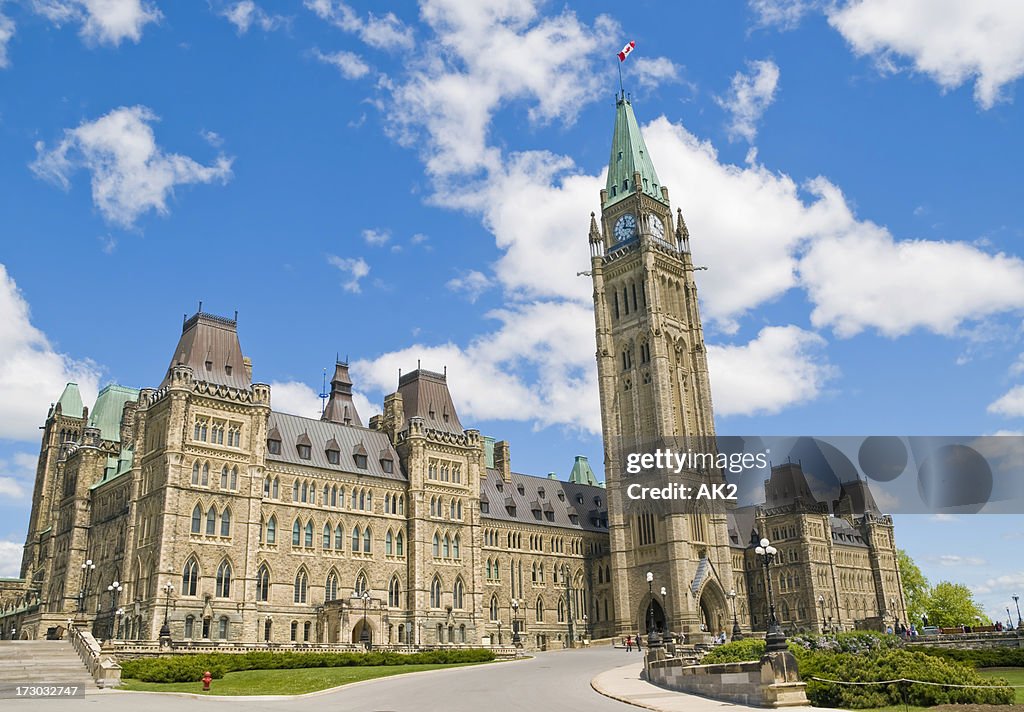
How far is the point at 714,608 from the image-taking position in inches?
3440

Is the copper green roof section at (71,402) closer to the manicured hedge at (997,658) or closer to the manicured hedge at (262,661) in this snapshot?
the manicured hedge at (262,661)

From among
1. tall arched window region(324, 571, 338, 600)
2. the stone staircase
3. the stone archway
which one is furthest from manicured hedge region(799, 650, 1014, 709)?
the stone archway

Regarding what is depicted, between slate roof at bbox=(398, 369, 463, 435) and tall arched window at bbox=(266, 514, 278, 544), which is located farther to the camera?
slate roof at bbox=(398, 369, 463, 435)

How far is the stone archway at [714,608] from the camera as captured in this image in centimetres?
8675

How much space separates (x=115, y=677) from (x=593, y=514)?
68973 mm

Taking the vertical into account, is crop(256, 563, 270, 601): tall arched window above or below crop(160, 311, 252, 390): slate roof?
below

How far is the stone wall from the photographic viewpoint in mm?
23422

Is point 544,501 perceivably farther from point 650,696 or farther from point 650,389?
point 650,696

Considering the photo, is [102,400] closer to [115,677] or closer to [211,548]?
[211,548]

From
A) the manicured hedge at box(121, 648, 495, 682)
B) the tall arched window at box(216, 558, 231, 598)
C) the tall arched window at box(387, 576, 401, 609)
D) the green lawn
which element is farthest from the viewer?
the tall arched window at box(387, 576, 401, 609)

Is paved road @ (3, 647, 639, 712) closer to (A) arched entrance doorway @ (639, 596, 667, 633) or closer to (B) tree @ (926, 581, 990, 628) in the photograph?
(A) arched entrance doorway @ (639, 596, 667, 633)

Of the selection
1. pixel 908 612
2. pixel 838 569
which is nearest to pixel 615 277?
pixel 838 569

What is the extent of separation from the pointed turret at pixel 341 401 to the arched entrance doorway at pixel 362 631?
25.0m

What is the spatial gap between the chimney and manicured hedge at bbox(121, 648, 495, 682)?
4170 centimetres
